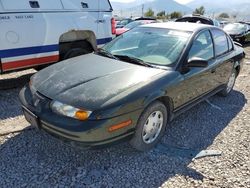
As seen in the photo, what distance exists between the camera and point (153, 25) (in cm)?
484

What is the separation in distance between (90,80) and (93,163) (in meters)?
0.96

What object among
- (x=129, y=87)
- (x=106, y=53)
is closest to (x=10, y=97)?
(x=106, y=53)

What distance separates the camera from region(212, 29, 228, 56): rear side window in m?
5.01

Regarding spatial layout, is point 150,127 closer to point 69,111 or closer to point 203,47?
point 69,111

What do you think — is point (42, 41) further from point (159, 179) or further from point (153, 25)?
point (159, 179)

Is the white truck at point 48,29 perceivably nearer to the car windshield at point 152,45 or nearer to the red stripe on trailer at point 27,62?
the red stripe on trailer at point 27,62

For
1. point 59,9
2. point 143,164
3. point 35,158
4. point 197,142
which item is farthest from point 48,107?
point 59,9

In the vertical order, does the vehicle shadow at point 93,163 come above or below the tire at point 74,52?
below

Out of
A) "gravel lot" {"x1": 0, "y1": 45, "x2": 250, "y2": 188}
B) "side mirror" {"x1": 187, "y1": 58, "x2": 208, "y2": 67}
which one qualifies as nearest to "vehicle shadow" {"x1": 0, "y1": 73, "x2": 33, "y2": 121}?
"gravel lot" {"x1": 0, "y1": 45, "x2": 250, "y2": 188}

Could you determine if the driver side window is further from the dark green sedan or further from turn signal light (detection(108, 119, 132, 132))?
turn signal light (detection(108, 119, 132, 132))

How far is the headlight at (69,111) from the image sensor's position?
2986 mm

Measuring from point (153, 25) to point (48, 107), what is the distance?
8.04ft

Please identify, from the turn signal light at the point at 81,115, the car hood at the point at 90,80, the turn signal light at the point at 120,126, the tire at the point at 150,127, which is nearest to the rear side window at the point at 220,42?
the car hood at the point at 90,80

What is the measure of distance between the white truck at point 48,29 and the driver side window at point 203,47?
243 centimetres
